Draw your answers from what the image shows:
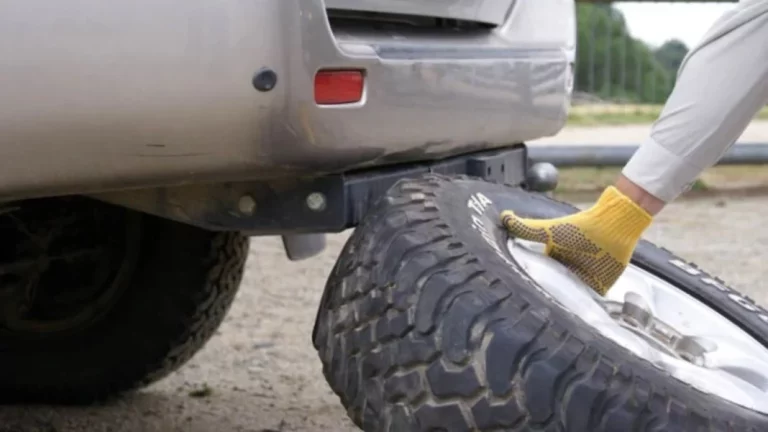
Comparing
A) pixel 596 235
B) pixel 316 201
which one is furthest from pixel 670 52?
pixel 316 201

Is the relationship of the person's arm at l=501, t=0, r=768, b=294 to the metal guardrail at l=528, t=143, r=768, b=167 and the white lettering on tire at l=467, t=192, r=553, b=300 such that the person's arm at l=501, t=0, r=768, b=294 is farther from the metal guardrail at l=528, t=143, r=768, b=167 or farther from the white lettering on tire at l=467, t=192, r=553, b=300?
the metal guardrail at l=528, t=143, r=768, b=167

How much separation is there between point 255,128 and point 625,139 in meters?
7.51

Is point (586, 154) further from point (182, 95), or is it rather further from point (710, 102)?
point (182, 95)

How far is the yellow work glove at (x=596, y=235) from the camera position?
1.92 m

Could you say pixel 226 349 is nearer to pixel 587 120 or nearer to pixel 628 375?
pixel 628 375

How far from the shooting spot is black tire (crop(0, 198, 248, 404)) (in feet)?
8.49

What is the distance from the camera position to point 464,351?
159cm

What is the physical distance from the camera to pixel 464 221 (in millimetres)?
1862

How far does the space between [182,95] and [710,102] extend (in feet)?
2.66

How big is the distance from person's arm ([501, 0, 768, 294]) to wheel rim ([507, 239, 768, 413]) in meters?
0.12

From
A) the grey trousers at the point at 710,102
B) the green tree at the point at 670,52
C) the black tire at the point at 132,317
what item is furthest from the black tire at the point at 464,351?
the green tree at the point at 670,52

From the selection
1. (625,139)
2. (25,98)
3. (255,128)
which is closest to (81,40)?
(25,98)

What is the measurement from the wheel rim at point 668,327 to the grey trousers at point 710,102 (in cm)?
23

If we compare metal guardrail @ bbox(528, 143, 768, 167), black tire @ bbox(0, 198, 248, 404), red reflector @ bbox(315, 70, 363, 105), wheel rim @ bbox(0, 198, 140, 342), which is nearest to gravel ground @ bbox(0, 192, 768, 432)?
black tire @ bbox(0, 198, 248, 404)
